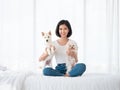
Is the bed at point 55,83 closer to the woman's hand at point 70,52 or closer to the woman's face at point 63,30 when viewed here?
the woman's hand at point 70,52

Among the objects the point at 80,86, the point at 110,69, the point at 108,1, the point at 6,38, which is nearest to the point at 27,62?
the point at 6,38

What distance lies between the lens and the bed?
6.30 feet

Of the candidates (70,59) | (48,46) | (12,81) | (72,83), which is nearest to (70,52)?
(70,59)

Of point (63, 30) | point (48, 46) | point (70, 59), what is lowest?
point (70, 59)

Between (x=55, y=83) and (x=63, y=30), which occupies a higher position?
(x=63, y=30)

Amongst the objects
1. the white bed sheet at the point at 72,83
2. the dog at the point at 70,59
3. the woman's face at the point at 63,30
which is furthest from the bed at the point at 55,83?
the woman's face at the point at 63,30

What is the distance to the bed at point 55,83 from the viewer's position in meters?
1.92

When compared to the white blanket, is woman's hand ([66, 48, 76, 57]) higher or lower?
higher

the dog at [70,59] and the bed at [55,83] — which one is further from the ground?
the dog at [70,59]

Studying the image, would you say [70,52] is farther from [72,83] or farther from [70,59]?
[72,83]

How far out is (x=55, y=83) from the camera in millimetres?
1942

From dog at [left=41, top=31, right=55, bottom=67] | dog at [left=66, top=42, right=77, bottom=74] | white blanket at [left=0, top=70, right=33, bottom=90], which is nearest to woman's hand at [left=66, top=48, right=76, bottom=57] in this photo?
dog at [left=66, top=42, right=77, bottom=74]

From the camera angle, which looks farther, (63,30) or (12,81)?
(63,30)

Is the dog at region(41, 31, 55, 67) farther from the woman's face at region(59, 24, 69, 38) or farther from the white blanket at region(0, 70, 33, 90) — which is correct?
the white blanket at region(0, 70, 33, 90)
